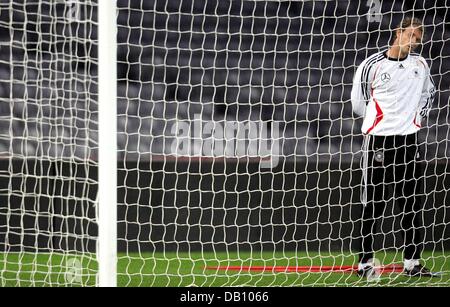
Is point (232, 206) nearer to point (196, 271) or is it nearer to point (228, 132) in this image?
point (228, 132)

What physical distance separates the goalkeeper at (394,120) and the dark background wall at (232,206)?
888 mm

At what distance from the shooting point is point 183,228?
6.41m

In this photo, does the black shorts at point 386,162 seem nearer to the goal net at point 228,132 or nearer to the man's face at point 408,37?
the man's face at point 408,37

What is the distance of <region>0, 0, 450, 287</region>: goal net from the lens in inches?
248

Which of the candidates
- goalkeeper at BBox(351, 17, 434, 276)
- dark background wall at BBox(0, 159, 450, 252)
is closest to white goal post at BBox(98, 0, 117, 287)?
goalkeeper at BBox(351, 17, 434, 276)

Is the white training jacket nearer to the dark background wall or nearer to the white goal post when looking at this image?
the dark background wall

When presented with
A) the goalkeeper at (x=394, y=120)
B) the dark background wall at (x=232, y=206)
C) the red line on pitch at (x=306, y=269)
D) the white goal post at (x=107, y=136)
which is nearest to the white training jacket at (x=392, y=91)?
the goalkeeper at (x=394, y=120)

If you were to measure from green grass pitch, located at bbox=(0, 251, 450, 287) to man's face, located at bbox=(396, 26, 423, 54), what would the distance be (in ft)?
4.25

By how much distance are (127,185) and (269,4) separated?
1520mm

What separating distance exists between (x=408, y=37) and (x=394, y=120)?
464 mm

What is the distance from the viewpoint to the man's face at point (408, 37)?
527cm
